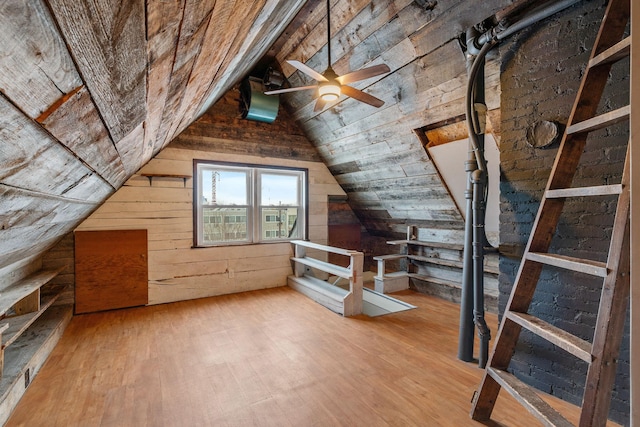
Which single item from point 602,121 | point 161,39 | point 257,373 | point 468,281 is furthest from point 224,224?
point 602,121

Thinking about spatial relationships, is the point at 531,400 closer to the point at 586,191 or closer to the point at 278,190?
the point at 586,191

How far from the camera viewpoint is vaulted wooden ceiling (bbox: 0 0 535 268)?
1.81 ft

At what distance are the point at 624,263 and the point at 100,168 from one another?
253cm

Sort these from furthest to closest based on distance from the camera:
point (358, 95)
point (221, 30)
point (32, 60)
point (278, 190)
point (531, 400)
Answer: point (278, 190)
point (358, 95)
point (531, 400)
point (221, 30)
point (32, 60)

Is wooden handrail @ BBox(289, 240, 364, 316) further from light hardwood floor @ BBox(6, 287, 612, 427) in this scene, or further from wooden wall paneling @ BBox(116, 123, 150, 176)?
wooden wall paneling @ BBox(116, 123, 150, 176)

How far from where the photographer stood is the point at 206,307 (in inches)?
154

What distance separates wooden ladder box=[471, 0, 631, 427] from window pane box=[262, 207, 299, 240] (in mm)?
3663

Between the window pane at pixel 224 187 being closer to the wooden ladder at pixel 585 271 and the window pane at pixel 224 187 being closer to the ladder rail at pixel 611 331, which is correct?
the wooden ladder at pixel 585 271

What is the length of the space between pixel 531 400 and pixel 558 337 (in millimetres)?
355

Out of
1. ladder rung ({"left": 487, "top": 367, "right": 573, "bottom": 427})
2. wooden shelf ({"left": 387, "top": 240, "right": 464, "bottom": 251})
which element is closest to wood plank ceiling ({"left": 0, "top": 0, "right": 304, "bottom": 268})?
ladder rung ({"left": 487, "top": 367, "right": 573, "bottom": 427})

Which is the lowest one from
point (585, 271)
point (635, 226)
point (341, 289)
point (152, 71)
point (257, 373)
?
point (257, 373)

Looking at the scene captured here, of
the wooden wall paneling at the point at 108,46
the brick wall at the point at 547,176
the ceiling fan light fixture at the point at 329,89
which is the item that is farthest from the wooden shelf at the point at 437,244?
the wooden wall paneling at the point at 108,46

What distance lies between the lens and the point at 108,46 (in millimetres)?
663

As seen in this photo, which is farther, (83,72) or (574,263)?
(574,263)
